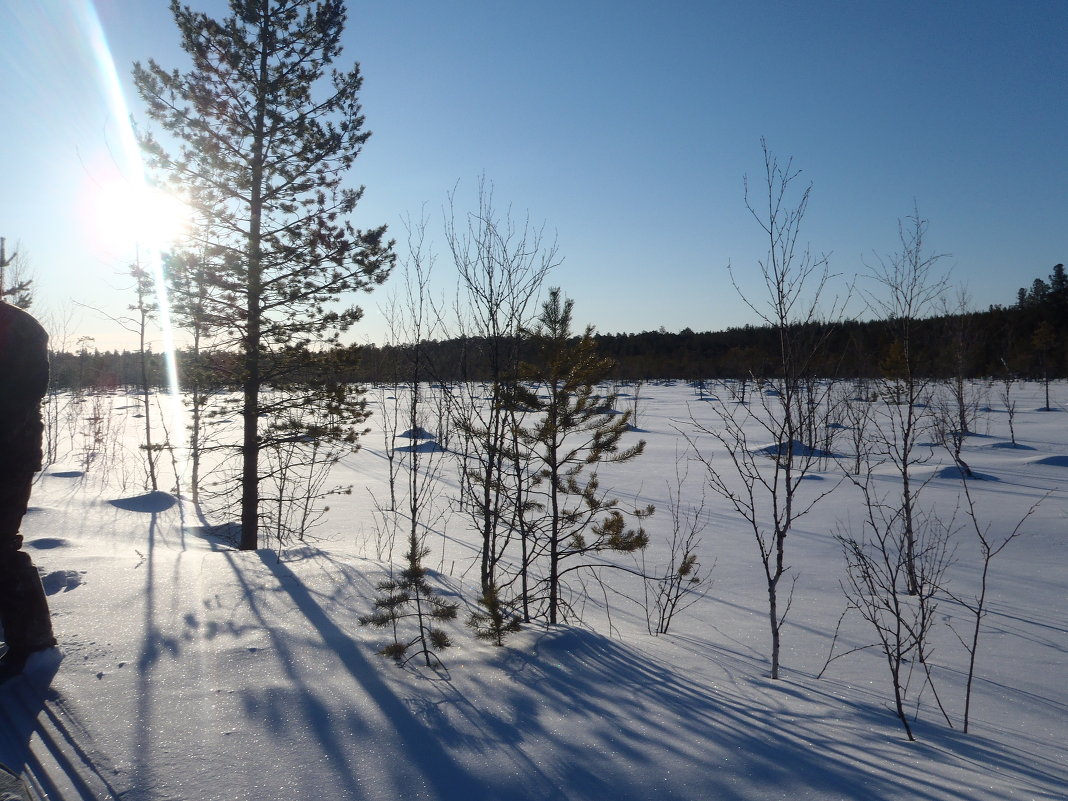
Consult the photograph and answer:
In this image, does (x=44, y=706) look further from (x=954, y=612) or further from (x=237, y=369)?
(x=954, y=612)

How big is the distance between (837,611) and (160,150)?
1021cm

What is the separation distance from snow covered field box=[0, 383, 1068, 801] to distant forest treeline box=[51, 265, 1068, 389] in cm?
203

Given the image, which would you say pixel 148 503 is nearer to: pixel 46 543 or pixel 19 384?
pixel 46 543

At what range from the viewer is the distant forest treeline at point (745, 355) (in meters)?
7.15

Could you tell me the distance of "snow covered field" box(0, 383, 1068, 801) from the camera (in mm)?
2078

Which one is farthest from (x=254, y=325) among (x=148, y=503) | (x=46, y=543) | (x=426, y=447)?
(x=426, y=447)

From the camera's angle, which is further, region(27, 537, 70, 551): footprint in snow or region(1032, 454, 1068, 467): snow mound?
region(1032, 454, 1068, 467): snow mound

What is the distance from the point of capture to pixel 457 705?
265cm

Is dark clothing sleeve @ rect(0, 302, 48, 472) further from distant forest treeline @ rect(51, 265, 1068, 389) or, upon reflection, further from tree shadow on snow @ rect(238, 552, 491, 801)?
distant forest treeline @ rect(51, 265, 1068, 389)

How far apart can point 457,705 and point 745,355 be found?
169 ft

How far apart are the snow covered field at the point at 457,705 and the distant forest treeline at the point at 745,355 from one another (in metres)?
2.03

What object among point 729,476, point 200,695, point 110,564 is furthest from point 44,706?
point 729,476

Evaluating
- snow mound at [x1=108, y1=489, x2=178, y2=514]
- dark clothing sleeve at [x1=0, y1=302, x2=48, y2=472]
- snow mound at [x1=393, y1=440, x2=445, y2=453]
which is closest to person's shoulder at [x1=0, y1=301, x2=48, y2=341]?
dark clothing sleeve at [x1=0, y1=302, x2=48, y2=472]

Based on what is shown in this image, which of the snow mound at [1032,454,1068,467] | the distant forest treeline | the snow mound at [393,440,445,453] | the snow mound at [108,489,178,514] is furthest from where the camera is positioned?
the snow mound at [393,440,445,453]
